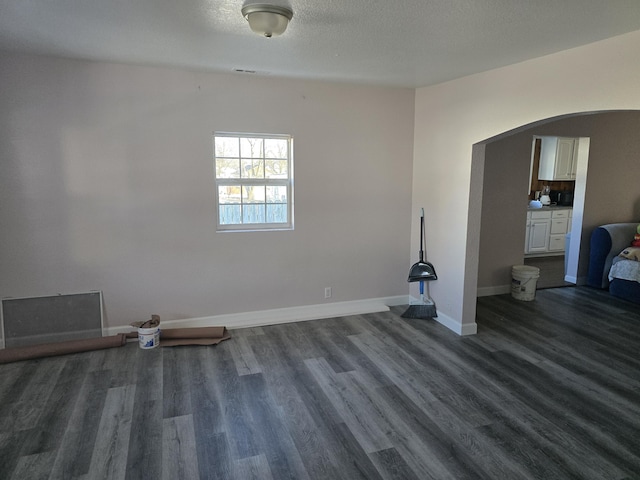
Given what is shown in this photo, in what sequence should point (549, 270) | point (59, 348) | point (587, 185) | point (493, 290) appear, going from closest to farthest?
point (59, 348) → point (493, 290) → point (587, 185) → point (549, 270)

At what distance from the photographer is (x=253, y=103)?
4082 mm

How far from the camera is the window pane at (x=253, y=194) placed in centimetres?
429

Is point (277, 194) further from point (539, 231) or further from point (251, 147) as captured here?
point (539, 231)

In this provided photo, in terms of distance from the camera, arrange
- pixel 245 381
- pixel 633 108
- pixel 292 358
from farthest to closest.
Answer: pixel 292 358 → pixel 245 381 → pixel 633 108

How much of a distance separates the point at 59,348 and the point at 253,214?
2.11m

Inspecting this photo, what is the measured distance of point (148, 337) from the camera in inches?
146

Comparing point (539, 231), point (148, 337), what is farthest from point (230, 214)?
point (539, 231)

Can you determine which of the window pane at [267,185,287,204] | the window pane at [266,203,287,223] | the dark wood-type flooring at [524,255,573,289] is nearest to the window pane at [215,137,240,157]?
the window pane at [267,185,287,204]

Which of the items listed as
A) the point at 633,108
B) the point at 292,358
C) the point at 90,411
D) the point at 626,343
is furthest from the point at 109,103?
the point at 626,343

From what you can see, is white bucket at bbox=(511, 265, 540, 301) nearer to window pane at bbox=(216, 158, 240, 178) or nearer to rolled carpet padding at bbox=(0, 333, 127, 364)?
window pane at bbox=(216, 158, 240, 178)

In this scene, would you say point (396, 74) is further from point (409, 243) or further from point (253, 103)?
point (409, 243)

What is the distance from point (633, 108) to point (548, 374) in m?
2.06

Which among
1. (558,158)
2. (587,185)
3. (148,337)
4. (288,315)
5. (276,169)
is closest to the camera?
(148,337)

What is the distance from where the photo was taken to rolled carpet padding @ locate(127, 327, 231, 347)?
383 cm
